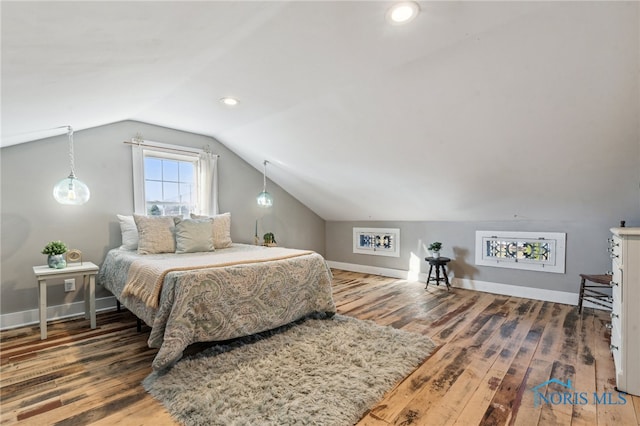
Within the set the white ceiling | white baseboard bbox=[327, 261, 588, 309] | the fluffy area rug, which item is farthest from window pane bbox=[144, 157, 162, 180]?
white baseboard bbox=[327, 261, 588, 309]

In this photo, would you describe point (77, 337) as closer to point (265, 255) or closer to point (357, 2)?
point (265, 255)

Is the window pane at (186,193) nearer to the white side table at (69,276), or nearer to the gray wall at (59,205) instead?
the gray wall at (59,205)

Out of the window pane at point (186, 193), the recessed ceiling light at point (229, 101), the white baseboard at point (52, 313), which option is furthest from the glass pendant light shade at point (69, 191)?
the recessed ceiling light at point (229, 101)

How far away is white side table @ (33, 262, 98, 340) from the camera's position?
8.41ft

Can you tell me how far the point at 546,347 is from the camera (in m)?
2.37

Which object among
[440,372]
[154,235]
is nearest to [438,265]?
[440,372]

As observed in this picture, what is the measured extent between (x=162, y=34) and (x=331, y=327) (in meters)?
2.49

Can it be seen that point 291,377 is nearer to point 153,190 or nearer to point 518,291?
point 153,190

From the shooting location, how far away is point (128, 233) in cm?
335

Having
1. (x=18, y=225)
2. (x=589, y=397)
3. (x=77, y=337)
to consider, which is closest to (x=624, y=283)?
(x=589, y=397)

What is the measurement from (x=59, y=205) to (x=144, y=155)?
1.04 metres

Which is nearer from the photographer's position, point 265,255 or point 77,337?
point 77,337

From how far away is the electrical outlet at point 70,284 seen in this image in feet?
10.4

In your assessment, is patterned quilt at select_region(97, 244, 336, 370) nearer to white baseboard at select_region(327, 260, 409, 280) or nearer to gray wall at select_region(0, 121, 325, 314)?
gray wall at select_region(0, 121, 325, 314)
